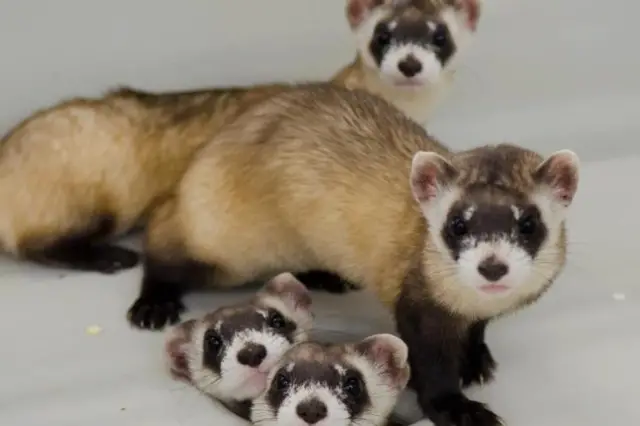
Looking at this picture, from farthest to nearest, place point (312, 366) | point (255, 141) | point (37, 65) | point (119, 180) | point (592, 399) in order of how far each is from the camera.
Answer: point (37, 65)
point (119, 180)
point (255, 141)
point (592, 399)
point (312, 366)

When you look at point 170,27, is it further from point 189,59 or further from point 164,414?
point 164,414

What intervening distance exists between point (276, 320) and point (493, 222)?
508 mm

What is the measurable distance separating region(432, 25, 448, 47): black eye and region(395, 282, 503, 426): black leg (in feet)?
2.14

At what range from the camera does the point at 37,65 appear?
2.71 m

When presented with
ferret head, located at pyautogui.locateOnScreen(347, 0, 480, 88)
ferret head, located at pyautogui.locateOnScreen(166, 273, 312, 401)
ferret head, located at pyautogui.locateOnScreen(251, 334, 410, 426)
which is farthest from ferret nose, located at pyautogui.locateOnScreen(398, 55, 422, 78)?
ferret head, located at pyautogui.locateOnScreen(251, 334, 410, 426)

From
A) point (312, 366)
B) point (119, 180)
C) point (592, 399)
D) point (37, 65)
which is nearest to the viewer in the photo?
point (312, 366)

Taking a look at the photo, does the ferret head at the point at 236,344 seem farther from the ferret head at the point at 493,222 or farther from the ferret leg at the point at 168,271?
the ferret head at the point at 493,222

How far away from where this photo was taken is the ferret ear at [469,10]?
2.34 m

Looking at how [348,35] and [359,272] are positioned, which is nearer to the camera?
[359,272]

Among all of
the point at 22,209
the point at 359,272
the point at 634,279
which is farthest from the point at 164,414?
the point at 634,279

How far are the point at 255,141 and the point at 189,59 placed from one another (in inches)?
29.2

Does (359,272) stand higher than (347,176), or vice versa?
(347,176)

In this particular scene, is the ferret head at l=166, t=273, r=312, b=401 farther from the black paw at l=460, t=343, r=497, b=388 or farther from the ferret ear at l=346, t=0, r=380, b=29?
the ferret ear at l=346, t=0, r=380, b=29

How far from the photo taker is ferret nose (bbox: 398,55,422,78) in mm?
2219
